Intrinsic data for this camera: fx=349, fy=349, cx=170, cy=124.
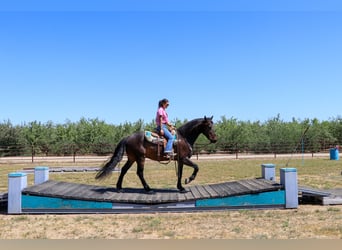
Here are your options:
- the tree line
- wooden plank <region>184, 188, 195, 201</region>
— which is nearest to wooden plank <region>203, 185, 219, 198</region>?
wooden plank <region>184, 188, 195, 201</region>

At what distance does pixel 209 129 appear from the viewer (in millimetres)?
8258

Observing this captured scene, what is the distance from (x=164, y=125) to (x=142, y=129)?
25.5m

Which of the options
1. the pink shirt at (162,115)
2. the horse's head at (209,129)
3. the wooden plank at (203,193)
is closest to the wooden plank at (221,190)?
the wooden plank at (203,193)

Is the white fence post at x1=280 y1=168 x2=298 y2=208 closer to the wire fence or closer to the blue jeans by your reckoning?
the blue jeans

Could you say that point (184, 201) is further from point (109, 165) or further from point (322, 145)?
point (322, 145)

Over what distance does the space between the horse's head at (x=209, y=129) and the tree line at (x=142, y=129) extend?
77.2ft

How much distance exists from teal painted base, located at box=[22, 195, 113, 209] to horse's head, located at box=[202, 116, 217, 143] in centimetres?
274

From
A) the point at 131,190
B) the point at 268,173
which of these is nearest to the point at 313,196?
the point at 268,173

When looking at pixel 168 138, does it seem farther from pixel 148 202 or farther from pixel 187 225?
pixel 187 225

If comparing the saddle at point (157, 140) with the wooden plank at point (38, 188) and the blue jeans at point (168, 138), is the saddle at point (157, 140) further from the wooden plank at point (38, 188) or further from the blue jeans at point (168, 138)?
the wooden plank at point (38, 188)

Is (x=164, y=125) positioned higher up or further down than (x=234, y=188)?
higher up

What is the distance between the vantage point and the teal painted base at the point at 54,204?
7.31 m

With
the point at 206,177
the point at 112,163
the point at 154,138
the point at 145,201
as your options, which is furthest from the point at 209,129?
the point at 206,177

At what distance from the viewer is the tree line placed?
3441 cm
